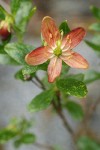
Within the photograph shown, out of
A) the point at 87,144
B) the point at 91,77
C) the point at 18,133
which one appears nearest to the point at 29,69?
the point at 91,77

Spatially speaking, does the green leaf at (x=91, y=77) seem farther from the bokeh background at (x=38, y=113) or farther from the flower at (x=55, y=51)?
the bokeh background at (x=38, y=113)

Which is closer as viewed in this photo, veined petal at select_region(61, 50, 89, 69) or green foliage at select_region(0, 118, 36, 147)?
veined petal at select_region(61, 50, 89, 69)

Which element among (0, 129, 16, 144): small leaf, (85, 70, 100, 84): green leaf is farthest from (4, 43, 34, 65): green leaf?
(0, 129, 16, 144): small leaf

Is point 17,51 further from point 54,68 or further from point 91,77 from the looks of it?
point 91,77

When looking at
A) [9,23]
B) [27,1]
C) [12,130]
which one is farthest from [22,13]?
[12,130]

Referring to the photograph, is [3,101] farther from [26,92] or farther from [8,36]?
[8,36]

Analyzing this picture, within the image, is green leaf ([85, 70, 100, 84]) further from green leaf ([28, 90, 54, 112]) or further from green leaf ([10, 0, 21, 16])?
green leaf ([10, 0, 21, 16])
